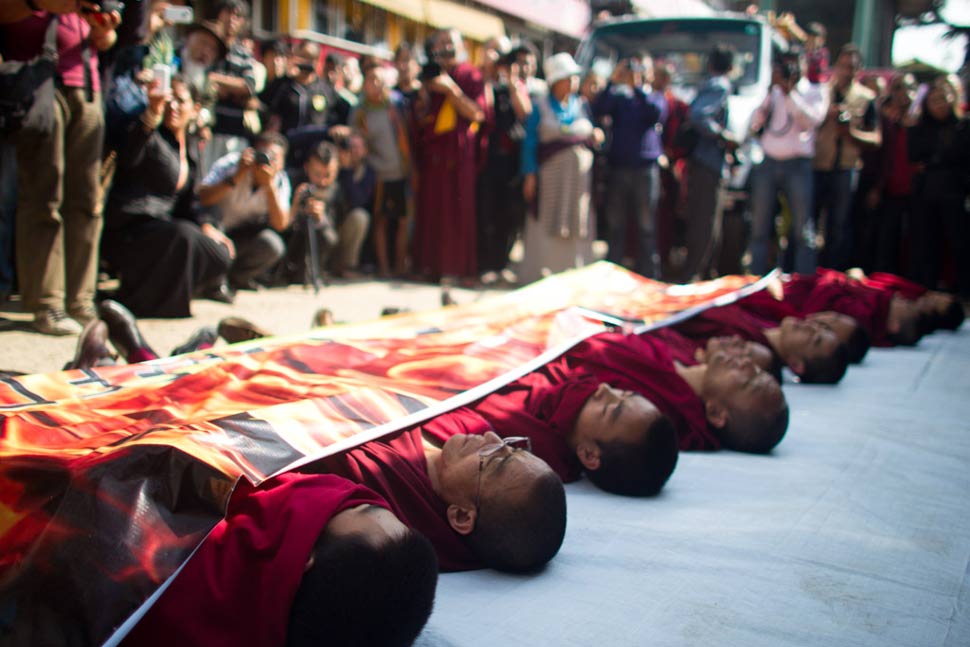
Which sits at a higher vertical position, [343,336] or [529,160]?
[529,160]

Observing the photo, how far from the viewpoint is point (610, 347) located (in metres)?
3.19

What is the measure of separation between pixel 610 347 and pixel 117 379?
1.60 m

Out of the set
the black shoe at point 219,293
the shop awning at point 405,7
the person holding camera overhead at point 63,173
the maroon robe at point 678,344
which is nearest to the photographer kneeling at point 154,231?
the black shoe at point 219,293

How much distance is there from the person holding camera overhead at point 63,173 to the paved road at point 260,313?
217 mm

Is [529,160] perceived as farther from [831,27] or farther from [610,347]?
[831,27]

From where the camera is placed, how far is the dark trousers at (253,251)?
19.7 feet

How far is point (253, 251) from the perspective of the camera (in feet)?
19.8

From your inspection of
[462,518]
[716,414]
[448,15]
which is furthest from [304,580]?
[448,15]

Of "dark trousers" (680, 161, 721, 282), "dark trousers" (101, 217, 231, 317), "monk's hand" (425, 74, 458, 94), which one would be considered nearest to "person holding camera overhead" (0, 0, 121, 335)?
"dark trousers" (101, 217, 231, 317)

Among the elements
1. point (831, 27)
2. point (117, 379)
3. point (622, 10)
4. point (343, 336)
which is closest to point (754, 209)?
point (343, 336)

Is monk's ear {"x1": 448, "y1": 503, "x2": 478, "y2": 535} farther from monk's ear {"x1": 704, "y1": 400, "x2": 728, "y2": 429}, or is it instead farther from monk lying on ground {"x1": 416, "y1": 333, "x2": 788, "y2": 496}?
monk's ear {"x1": 704, "y1": 400, "x2": 728, "y2": 429}

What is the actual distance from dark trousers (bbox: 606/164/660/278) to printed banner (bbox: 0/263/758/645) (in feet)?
11.3

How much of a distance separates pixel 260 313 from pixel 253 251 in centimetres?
86

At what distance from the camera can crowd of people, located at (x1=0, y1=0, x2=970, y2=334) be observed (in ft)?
19.7
